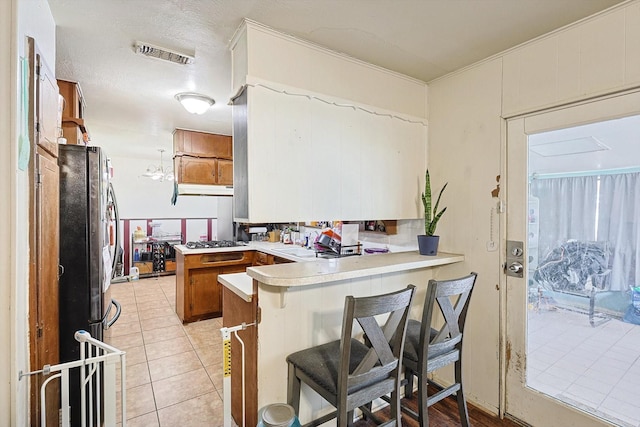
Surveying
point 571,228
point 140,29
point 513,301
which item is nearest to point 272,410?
point 513,301

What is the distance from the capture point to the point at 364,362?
1370 millimetres

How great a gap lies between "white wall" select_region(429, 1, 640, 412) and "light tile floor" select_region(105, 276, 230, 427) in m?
1.87

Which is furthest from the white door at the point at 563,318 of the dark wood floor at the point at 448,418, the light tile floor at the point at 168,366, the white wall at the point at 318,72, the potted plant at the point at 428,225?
the light tile floor at the point at 168,366

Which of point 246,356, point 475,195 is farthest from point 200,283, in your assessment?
point 475,195

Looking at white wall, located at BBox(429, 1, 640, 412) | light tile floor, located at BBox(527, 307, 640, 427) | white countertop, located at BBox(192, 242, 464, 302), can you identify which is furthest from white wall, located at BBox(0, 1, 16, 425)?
light tile floor, located at BBox(527, 307, 640, 427)

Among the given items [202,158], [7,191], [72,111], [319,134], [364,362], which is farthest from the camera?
[202,158]

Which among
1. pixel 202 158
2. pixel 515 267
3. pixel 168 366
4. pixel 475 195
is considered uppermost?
pixel 202 158

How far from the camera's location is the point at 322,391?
55.8 inches

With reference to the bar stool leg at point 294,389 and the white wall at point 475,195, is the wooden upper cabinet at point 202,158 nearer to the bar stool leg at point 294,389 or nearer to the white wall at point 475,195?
the white wall at point 475,195

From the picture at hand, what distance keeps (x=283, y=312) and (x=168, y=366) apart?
Answer: 1.67 m

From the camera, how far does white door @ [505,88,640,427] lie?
63.2 inches

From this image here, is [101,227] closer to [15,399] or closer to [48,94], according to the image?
[48,94]

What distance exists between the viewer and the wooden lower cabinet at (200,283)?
3623 mm

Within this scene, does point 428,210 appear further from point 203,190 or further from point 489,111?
point 203,190
